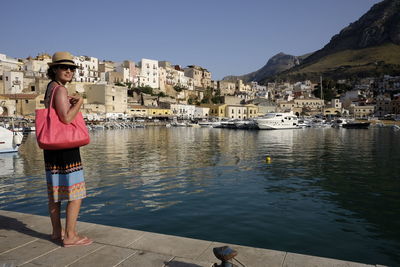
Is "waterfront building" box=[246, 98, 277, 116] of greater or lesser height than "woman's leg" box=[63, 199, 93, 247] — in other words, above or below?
above

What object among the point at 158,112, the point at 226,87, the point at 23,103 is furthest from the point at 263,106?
the point at 23,103

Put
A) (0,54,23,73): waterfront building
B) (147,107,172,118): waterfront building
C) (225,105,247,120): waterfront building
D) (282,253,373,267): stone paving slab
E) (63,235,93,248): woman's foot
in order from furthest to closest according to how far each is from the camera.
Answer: (225,105,247,120): waterfront building → (147,107,172,118): waterfront building → (0,54,23,73): waterfront building → (63,235,93,248): woman's foot → (282,253,373,267): stone paving slab

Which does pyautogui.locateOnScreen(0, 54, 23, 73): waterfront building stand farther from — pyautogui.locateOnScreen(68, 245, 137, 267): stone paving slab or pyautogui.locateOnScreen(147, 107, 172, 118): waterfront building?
pyautogui.locateOnScreen(68, 245, 137, 267): stone paving slab

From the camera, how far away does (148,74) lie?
112 m

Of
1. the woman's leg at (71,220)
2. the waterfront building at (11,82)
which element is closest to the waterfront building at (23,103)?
the waterfront building at (11,82)

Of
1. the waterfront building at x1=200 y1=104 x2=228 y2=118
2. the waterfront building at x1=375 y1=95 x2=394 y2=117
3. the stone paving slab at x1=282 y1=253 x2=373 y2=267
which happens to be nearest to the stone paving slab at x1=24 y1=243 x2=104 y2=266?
the stone paving slab at x1=282 y1=253 x2=373 y2=267

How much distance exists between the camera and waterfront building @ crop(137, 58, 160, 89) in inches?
4348

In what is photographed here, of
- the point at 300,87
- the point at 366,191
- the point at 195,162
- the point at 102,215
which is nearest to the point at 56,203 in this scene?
the point at 102,215

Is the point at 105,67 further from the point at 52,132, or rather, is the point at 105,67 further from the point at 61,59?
the point at 52,132

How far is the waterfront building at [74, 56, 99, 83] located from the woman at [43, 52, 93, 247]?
9249cm

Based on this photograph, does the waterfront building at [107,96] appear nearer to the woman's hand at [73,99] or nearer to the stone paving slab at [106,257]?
the woman's hand at [73,99]

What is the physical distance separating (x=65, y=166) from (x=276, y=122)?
65.5 meters

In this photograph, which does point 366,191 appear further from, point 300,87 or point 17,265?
point 300,87

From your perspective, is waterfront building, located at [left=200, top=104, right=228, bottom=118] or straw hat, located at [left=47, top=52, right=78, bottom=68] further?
waterfront building, located at [left=200, top=104, right=228, bottom=118]
